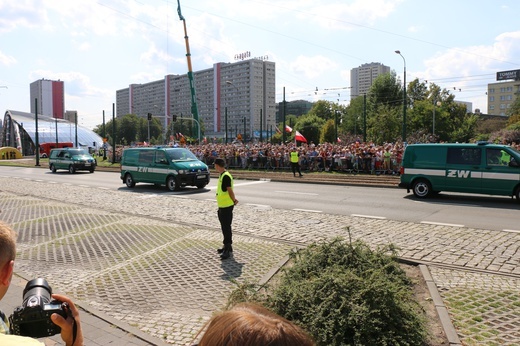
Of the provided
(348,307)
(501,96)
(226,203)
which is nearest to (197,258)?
(226,203)

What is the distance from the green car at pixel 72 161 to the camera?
3381cm

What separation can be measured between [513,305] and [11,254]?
543cm

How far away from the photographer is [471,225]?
11.1 meters

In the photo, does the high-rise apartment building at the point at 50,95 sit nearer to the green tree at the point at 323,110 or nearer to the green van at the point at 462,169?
the green tree at the point at 323,110

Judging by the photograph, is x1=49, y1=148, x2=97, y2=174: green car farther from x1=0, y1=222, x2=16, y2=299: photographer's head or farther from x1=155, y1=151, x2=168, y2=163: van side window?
x1=0, y1=222, x2=16, y2=299: photographer's head

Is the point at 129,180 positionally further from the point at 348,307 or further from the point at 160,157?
the point at 348,307

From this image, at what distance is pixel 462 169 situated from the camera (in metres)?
15.6

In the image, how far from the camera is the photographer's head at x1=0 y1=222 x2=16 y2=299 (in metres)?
1.85

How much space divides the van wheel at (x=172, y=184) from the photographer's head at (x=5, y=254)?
18.4 m

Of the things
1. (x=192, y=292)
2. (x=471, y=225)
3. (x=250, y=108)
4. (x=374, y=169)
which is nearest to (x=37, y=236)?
(x=192, y=292)

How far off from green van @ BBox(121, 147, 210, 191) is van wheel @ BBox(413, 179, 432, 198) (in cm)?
910

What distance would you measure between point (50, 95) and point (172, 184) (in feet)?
640

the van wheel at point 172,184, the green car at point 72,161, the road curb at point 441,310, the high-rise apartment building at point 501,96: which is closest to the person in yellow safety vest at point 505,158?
the road curb at point 441,310

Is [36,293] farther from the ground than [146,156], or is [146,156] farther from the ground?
[146,156]
